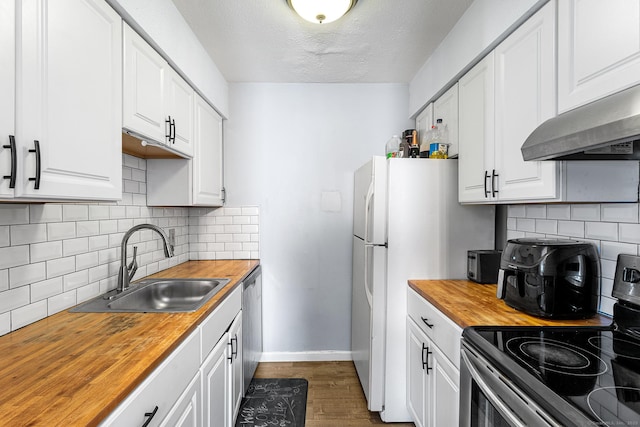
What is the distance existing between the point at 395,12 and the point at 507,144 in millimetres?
972

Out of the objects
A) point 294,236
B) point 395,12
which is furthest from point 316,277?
point 395,12

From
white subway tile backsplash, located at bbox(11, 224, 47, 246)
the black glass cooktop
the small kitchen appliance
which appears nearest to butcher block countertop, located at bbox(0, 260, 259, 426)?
white subway tile backsplash, located at bbox(11, 224, 47, 246)

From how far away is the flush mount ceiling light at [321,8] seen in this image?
5.64 ft

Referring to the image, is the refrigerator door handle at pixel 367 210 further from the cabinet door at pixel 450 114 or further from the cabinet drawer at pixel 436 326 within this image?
the cabinet door at pixel 450 114

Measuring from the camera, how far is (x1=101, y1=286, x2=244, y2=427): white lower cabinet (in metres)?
0.92

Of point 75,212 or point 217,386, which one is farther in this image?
point 217,386

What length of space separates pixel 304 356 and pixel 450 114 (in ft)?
7.36

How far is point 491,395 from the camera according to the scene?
104cm

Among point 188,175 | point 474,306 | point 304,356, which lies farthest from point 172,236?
point 474,306

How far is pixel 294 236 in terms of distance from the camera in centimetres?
295

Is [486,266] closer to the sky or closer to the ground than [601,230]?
closer to the ground

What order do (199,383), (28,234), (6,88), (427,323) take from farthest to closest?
(427,323) < (199,383) < (28,234) < (6,88)

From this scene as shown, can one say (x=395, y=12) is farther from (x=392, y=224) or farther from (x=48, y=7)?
(x=48, y=7)

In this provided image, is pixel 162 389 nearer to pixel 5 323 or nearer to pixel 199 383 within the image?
pixel 199 383
